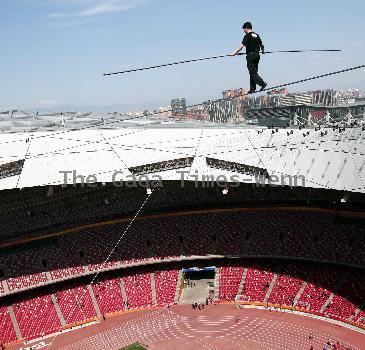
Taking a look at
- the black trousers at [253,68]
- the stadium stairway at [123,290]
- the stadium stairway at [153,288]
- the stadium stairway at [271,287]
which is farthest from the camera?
the stadium stairway at [123,290]

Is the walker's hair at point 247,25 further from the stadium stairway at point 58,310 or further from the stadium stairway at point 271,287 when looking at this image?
the stadium stairway at point 58,310

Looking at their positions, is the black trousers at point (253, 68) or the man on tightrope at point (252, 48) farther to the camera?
the black trousers at point (253, 68)

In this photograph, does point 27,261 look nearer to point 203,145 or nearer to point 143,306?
point 143,306

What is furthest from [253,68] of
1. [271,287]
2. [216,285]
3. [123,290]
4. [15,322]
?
[15,322]

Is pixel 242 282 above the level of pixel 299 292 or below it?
below

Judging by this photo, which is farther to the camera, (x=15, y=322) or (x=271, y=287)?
(x=271, y=287)

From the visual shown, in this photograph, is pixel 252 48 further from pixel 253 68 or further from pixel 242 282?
pixel 242 282

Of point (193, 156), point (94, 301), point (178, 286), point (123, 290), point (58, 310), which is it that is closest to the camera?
point (193, 156)

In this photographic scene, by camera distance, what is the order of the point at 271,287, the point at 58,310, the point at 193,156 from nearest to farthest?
the point at 193,156, the point at 58,310, the point at 271,287

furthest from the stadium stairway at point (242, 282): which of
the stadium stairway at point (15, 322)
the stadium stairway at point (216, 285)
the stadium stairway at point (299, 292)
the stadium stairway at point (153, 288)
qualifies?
the stadium stairway at point (15, 322)
